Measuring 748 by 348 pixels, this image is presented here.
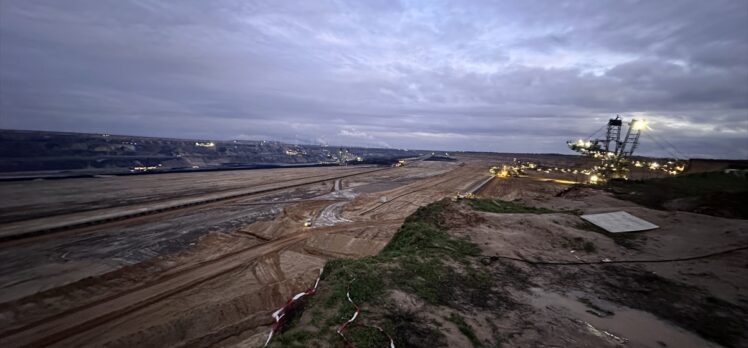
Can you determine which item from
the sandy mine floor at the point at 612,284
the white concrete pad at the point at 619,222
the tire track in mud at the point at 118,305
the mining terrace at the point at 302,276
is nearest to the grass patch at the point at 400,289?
the mining terrace at the point at 302,276

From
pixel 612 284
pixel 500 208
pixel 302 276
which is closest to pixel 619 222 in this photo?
pixel 500 208

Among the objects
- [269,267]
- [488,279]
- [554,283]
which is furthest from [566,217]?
[269,267]

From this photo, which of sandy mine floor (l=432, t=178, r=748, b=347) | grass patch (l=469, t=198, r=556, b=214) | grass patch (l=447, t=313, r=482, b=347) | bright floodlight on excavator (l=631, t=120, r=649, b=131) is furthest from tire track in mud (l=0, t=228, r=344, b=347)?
bright floodlight on excavator (l=631, t=120, r=649, b=131)

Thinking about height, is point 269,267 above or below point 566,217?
below

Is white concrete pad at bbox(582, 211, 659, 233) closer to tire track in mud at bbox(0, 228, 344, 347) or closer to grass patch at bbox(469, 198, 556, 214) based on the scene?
grass patch at bbox(469, 198, 556, 214)

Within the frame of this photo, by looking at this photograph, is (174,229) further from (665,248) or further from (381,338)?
(665,248)

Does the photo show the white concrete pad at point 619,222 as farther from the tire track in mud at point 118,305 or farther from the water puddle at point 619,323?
the tire track in mud at point 118,305
